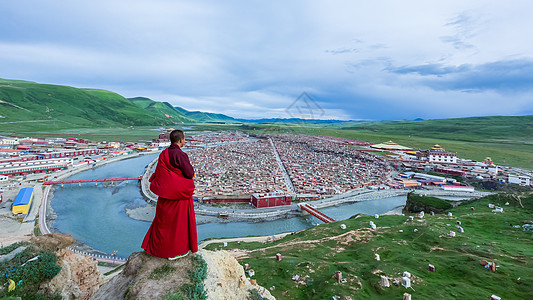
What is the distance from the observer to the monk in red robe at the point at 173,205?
668 cm

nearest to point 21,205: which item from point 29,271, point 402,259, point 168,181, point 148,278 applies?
point 29,271

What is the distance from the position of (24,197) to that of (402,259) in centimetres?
5090

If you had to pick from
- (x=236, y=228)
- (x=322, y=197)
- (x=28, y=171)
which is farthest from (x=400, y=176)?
(x=28, y=171)

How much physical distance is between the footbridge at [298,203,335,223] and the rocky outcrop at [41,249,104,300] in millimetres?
30925

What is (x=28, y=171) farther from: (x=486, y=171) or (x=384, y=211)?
(x=486, y=171)

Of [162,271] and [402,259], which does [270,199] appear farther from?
[162,271]

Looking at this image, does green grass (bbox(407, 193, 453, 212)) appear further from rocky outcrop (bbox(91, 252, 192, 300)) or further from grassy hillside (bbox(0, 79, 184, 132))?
grassy hillside (bbox(0, 79, 184, 132))

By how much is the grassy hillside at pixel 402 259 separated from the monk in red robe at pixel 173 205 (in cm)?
1004

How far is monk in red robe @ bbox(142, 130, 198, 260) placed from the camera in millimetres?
6676

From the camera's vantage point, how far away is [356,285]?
48.7 ft

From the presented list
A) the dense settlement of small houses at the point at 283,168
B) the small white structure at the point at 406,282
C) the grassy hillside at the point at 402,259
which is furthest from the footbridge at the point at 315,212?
the small white structure at the point at 406,282

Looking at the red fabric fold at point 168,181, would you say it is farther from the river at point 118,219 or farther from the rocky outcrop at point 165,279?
the river at point 118,219

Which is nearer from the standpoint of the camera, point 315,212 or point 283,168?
point 315,212

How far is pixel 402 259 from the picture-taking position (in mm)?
18391
